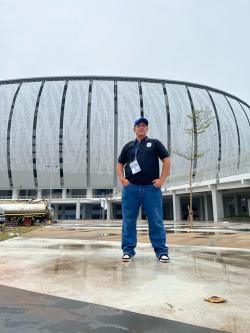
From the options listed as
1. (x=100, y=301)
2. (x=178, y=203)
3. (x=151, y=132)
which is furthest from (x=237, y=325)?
(x=151, y=132)

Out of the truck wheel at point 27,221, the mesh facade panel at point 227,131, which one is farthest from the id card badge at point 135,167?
the mesh facade panel at point 227,131

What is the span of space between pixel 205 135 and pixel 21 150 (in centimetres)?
4302

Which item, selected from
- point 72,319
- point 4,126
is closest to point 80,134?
point 4,126

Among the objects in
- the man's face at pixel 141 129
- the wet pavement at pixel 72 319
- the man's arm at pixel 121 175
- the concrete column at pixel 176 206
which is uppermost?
the concrete column at pixel 176 206

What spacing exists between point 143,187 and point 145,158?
0.44 meters

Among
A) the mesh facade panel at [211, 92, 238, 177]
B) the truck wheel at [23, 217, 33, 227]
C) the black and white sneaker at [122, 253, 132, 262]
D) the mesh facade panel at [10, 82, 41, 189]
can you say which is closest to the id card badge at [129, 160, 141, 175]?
the black and white sneaker at [122, 253, 132, 262]

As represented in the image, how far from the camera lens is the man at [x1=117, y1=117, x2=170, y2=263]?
4840 mm

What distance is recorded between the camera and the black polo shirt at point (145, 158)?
496 cm

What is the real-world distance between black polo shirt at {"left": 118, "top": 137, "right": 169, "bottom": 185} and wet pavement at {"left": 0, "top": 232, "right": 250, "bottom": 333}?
1.18 m

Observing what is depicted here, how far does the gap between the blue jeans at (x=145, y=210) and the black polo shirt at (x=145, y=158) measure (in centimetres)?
12

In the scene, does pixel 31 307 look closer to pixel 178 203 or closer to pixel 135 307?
pixel 135 307

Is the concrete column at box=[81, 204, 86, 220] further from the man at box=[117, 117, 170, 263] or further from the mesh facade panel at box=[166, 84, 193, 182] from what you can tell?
the man at box=[117, 117, 170, 263]

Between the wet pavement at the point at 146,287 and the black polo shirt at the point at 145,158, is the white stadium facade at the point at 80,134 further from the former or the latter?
the wet pavement at the point at 146,287

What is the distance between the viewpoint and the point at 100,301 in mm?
2480
